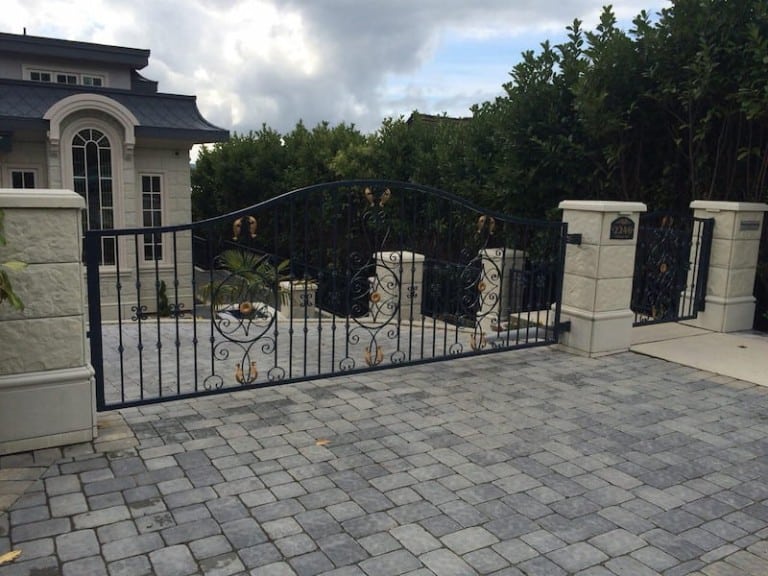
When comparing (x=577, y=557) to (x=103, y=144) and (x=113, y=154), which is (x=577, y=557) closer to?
(x=113, y=154)

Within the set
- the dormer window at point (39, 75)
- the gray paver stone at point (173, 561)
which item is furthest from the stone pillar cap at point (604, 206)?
the dormer window at point (39, 75)

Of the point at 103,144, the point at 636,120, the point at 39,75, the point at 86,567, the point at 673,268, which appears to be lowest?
the point at 86,567

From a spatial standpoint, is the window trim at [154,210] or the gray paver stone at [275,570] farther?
the window trim at [154,210]

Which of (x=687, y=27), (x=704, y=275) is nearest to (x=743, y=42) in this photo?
(x=687, y=27)

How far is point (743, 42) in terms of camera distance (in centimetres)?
790

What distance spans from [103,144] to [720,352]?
11.4 m

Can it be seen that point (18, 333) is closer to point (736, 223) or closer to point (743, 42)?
point (736, 223)

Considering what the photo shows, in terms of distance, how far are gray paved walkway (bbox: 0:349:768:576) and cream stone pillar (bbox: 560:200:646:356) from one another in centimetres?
131

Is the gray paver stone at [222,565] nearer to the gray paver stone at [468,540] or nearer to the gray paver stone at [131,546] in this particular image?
the gray paver stone at [131,546]

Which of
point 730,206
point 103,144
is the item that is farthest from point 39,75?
point 730,206

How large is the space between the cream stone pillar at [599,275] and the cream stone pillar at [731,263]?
169 cm

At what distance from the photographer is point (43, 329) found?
4215 mm

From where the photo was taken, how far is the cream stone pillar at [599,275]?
6902 mm

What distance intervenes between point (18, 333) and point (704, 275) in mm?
7619
